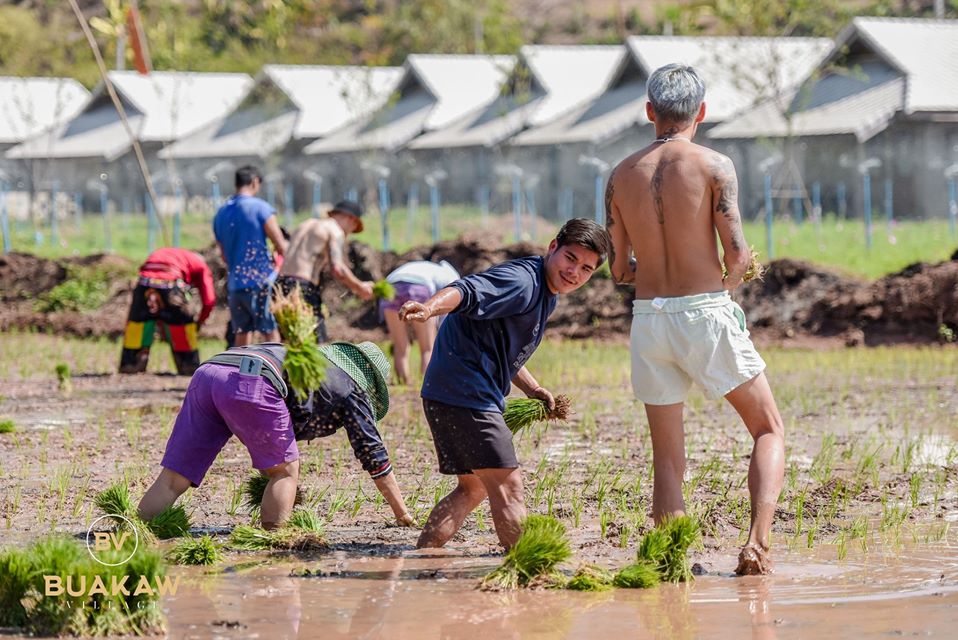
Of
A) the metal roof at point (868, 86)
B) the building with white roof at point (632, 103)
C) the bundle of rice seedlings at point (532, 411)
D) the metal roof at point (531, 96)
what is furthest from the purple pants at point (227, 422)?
the metal roof at point (531, 96)

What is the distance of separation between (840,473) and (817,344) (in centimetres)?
885

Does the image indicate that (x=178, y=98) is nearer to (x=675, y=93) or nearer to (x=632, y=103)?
(x=632, y=103)

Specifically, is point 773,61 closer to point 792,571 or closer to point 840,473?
point 840,473

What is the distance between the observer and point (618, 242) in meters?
6.21

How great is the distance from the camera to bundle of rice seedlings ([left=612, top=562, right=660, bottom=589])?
562cm

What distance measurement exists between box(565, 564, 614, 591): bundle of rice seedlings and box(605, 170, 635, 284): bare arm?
1.27 metres

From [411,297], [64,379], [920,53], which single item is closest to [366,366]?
[411,297]

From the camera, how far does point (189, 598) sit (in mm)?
5426

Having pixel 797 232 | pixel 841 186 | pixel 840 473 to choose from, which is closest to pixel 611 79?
pixel 841 186

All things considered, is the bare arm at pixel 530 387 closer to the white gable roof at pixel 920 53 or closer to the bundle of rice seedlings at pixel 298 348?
the bundle of rice seedlings at pixel 298 348

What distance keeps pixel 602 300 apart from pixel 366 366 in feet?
40.9

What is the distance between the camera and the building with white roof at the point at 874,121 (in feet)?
111
